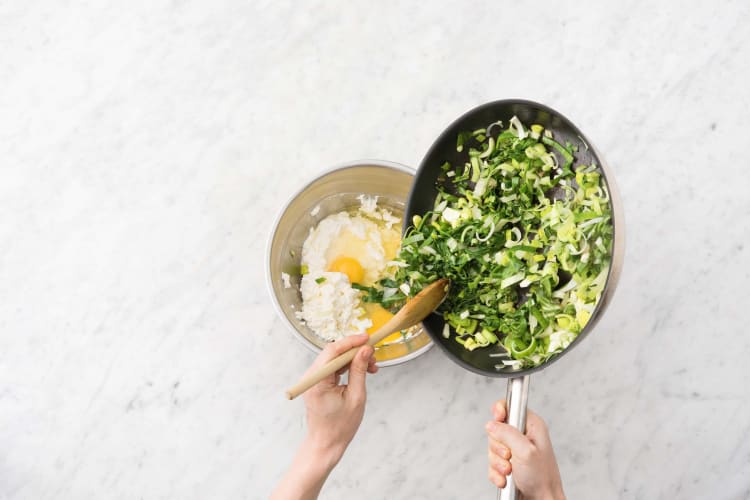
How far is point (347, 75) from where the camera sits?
1.79 meters

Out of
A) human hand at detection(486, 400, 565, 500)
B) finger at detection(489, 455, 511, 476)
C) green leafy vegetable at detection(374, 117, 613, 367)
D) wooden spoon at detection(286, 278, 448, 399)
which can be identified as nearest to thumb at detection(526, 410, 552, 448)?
human hand at detection(486, 400, 565, 500)

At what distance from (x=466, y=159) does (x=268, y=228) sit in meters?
0.64

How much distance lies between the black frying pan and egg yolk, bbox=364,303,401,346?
23cm

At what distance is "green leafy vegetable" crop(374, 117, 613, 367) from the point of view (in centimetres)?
128

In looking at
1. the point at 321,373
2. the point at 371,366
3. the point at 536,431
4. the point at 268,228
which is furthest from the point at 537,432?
the point at 268,228

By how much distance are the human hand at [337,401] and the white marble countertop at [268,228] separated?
0.27m

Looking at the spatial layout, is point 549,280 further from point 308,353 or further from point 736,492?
point 736,492

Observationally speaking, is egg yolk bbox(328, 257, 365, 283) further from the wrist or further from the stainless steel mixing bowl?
the wrist

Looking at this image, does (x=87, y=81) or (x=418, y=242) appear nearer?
(x=418, y=242)

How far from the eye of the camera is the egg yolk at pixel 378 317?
5.45 ft

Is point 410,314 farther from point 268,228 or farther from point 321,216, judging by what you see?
point 268,228

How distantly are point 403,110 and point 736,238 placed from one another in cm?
101

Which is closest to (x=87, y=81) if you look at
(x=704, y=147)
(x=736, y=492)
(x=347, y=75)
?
(x=347, y=75)

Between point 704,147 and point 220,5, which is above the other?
point 220,5
